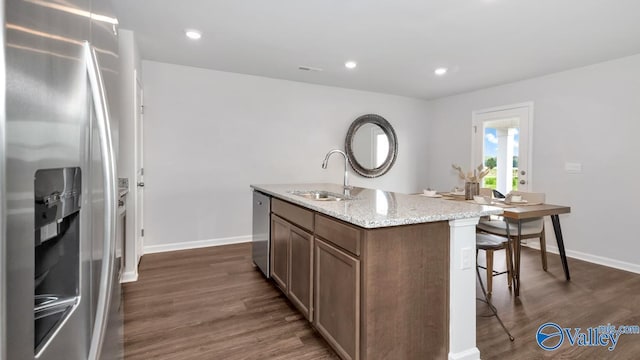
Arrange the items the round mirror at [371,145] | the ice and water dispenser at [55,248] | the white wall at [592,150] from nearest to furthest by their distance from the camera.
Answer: the ice and water dispenser at [55,248]
the white wall at [592,150]
the round mirror at [371,145]

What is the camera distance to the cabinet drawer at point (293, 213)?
215cm

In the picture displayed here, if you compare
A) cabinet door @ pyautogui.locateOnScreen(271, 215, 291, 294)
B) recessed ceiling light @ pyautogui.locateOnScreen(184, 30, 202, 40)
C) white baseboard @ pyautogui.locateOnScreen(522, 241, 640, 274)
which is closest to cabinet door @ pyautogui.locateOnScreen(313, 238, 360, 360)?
cabinet door @ pyautogui.locateOnScreen(271, 215, 291, 294)

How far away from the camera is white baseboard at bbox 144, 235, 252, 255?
3.88m

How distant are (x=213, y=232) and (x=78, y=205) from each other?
3.72m

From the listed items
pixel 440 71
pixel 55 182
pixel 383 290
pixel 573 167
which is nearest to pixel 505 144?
pixel 573 167

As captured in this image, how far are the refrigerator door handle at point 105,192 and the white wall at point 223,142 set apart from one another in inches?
135

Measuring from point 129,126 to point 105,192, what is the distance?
257 centimetres

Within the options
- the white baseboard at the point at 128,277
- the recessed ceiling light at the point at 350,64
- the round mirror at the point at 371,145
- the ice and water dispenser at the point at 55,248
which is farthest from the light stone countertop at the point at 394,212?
the round mirror at the point at 371,145

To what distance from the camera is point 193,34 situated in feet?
9.96

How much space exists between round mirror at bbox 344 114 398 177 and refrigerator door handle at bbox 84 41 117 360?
455cm

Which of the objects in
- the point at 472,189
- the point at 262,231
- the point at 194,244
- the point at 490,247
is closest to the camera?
the point at 490,247

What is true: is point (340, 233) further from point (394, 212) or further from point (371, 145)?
point (371, 145)
